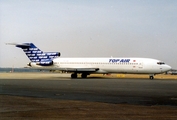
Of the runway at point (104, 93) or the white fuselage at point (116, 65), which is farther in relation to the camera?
the white fuselage at point (116, 65)

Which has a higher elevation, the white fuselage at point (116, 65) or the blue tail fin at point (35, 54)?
the blue tail fin at point (35, 54)

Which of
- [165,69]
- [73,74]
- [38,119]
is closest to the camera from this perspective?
[38,119]

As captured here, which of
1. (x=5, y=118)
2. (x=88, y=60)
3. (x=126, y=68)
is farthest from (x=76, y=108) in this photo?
(x=88, y=60)

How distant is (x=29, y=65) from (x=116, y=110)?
4029 centimetres

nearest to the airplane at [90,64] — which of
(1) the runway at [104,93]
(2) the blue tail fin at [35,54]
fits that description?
(2) the blue tail fin at [35,54]

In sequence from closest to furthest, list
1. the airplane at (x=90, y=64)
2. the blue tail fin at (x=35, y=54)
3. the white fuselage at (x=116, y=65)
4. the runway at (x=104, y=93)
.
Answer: the runway at (x=104, y=93)
the white fuselage at (x=116, y=65)
the airplane at (x=90, y=64)
the blue tail fin at (x=35, y=54)

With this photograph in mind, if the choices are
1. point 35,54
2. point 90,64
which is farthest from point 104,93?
point 35,54

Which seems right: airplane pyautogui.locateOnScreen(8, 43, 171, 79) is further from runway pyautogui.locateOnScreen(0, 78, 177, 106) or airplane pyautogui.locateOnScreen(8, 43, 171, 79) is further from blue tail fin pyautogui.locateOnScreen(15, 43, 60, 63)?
runway pyautogui.locateOnScreen(0, 78, 177, 106)

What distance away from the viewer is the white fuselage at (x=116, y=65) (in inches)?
1672

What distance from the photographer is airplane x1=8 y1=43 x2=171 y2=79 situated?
140 feet

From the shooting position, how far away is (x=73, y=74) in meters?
46.0

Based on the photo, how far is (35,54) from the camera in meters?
49.5

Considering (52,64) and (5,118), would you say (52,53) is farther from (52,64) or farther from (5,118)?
(5,118)

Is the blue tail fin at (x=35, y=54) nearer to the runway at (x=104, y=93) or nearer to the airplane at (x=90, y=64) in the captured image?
the airplane at (x=90, y=64)
